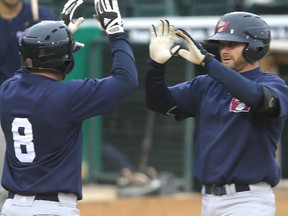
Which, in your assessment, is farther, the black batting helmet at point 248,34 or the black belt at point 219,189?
the black batting helmet at point 248,34

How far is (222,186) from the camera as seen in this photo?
17.2 feet

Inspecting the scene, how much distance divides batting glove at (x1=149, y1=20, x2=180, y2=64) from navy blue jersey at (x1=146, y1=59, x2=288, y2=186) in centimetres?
21

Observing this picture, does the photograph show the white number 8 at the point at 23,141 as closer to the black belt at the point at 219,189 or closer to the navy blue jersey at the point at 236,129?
the navy blue jersey at the point at 236,129

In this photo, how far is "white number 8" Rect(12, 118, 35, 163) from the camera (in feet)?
16.1

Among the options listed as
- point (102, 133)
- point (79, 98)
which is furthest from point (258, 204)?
point (102, 133)

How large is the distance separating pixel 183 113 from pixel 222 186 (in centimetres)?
64

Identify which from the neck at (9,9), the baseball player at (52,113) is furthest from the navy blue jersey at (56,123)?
the neck at (9,9)

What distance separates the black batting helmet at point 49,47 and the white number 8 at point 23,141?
33 cm

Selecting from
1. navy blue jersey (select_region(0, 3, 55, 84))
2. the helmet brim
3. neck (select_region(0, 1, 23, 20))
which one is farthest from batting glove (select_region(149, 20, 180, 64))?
neck (select_region(0, 1, 23, 20))

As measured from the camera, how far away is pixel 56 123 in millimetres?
4875

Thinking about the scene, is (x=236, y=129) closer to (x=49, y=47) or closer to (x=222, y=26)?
(x=222, y=26)

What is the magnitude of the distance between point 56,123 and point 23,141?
22 centimetres

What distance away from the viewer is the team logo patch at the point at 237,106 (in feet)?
17.2

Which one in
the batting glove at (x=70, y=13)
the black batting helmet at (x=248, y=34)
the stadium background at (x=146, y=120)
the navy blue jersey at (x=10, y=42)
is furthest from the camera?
the stadium background at (x=146, y=120)
